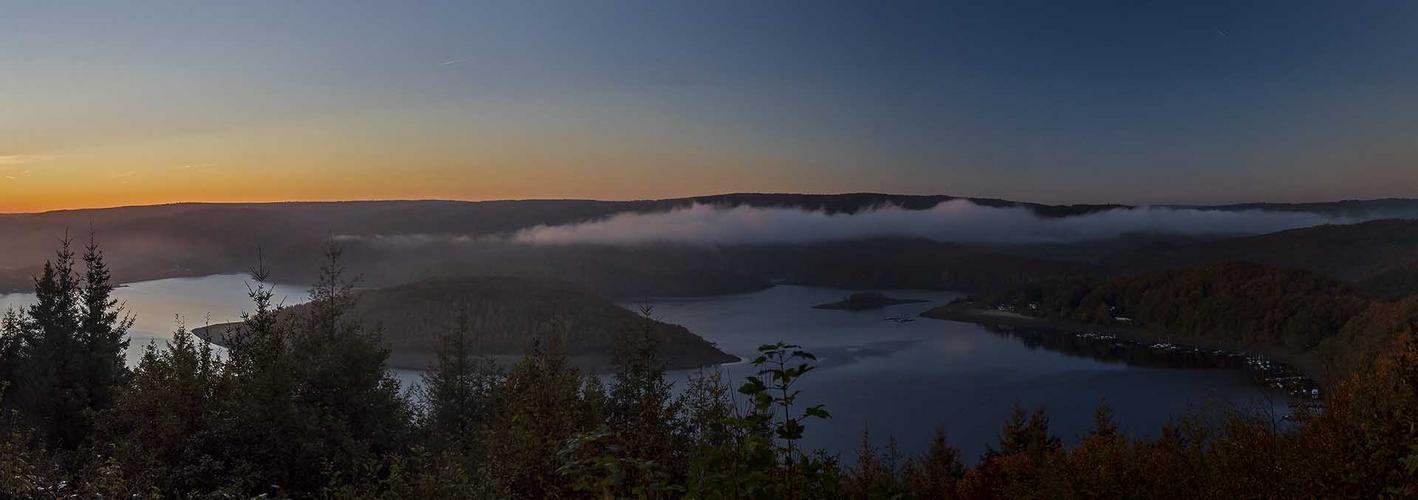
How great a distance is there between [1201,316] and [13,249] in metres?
150

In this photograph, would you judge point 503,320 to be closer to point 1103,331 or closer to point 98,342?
point 1103,331

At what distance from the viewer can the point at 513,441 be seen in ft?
Answer: 27.4

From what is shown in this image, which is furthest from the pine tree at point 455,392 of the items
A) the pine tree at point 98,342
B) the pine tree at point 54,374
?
the pine tree at point 54,374

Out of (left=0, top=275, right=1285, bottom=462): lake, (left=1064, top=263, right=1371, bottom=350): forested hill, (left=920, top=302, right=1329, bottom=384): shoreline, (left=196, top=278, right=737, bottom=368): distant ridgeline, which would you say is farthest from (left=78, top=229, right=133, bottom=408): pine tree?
(left=1064, top=263, right=1371, bottom=350): forested hill

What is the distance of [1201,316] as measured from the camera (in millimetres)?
123688

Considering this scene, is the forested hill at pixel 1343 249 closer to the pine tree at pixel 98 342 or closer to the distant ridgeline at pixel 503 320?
the distant ridgeline at pixel 503 320

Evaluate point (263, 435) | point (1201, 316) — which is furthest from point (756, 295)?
point (263, 435)

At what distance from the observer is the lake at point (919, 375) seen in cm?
6131

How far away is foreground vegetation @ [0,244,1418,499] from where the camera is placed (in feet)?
14.1

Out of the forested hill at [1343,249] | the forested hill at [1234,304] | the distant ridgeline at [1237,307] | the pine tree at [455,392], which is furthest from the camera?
the forested hill at [1343,249]

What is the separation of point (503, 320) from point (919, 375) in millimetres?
55748

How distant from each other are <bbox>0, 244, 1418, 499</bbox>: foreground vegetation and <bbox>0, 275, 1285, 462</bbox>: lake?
20093 millimetres

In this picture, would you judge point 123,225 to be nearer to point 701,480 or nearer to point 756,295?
point 756,295

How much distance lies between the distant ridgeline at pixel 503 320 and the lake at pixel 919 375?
746 centimetres
